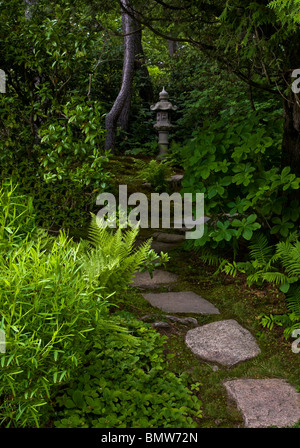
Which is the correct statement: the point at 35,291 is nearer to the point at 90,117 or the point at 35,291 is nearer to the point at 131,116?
the point at 90,117

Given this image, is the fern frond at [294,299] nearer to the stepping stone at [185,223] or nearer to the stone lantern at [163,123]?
the stepping stone at [185,223]

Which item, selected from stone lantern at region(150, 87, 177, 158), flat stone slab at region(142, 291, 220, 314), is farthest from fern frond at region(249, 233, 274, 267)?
stone lantern at region(150, 87, 177, 158)

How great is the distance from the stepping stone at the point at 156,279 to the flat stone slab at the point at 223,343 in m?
0.94

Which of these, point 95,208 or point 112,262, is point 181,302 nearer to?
point 112,262

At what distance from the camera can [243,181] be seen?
388cm

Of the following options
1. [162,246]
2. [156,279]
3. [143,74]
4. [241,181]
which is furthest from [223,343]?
[143,74]

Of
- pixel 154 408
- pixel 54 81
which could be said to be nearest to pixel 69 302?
pixel 154 408

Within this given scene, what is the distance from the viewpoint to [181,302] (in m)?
3.81

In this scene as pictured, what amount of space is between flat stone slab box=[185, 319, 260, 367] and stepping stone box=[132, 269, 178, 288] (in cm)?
94

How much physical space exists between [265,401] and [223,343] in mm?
649

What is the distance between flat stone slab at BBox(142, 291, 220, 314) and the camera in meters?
3.66

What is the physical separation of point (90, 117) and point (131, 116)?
8.79 m

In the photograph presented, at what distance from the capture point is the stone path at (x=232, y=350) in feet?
7.97

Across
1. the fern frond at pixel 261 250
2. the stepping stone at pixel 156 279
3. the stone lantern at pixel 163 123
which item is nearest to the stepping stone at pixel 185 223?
the stepping stone at pixel 156 279
